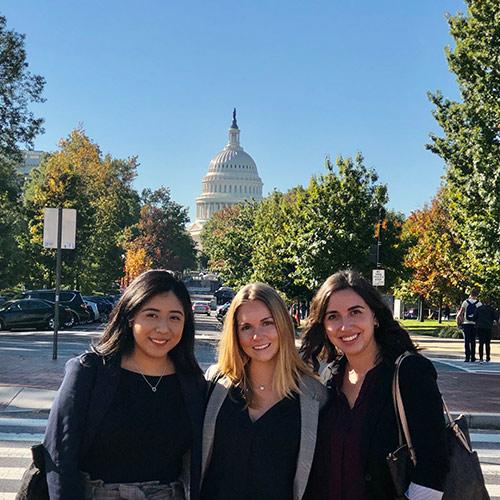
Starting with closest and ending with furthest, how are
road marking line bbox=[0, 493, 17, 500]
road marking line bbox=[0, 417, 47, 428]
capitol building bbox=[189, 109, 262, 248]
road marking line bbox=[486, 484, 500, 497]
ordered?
1. road marking line bbox=[0, 493, 17, 500]
2. road marking line bbox=[486, 484, 500, 497]
3. road marking line bbox=[0, 417, 47, 428]
4. capitol building bbox=[189, 109, 262, 248]

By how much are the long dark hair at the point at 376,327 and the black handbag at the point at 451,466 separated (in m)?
0.35

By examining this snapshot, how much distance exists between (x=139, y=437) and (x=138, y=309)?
0.55 meters

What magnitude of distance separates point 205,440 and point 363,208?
2856cm

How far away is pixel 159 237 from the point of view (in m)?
81.2

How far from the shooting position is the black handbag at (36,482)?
9.96 feet

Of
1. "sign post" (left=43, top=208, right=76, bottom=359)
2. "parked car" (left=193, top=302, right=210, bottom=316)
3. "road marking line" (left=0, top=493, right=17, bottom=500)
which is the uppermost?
"sign post" (left=43, top=208, right=76, bottom=359)

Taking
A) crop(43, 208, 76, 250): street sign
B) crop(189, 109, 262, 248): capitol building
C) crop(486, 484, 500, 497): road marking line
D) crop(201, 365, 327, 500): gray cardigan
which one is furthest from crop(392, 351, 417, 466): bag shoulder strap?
crop(189, 109, 262, 248): capitol building

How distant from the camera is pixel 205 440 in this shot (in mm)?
3215

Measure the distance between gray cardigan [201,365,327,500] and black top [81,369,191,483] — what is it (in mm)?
96

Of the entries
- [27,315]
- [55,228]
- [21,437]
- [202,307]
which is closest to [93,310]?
[27,315]

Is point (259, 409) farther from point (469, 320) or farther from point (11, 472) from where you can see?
point (469, 320)

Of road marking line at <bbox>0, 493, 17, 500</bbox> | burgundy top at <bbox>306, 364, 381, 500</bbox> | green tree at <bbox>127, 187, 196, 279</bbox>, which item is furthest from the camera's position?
green tree at <bbox>127, 187, 196, 279</bbox>

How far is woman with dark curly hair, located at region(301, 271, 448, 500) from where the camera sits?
9.93 ft

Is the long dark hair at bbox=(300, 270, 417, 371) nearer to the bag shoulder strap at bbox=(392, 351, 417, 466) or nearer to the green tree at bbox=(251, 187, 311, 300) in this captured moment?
the bag shoulder strap at bbox=(392, 351, 417, 466)
